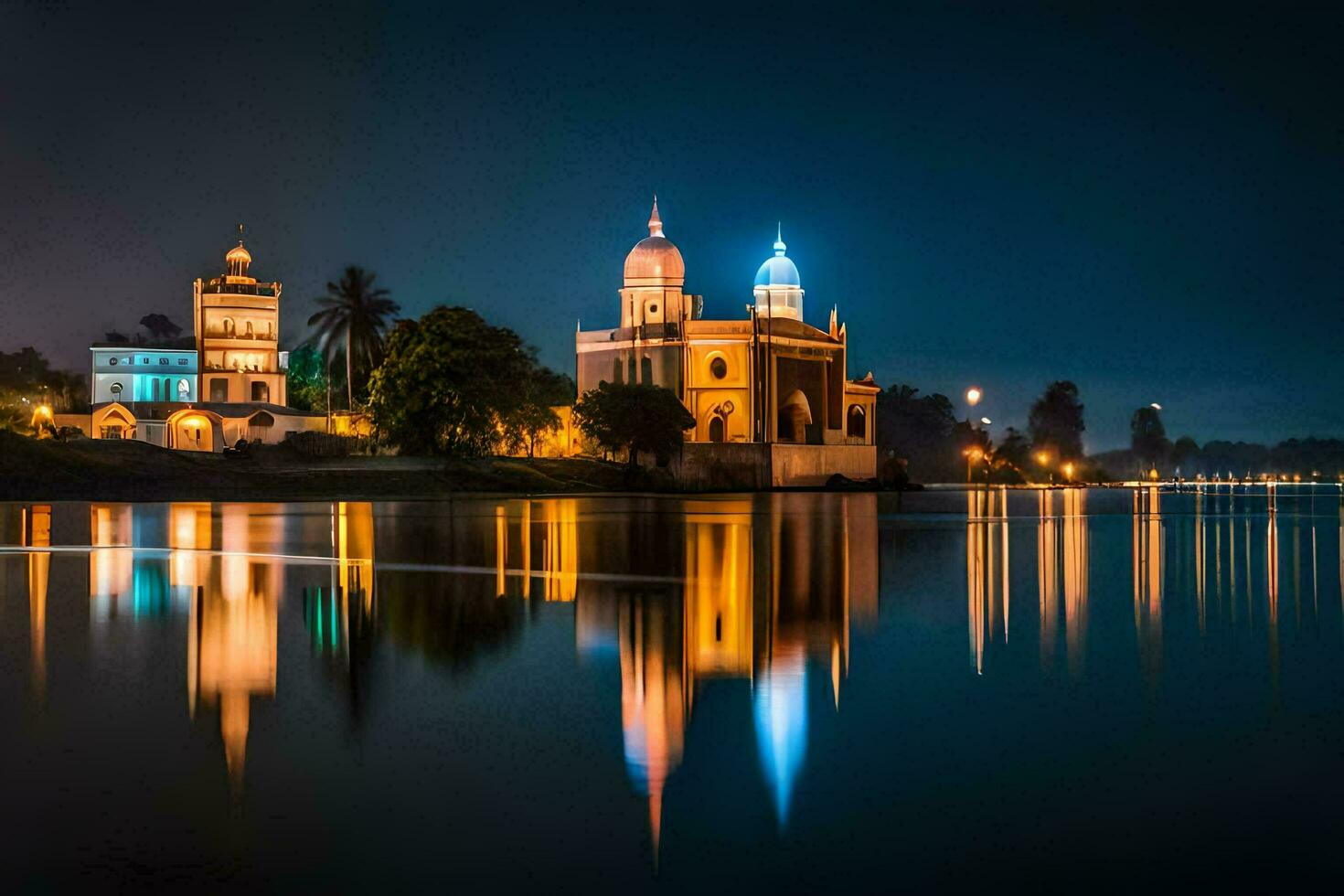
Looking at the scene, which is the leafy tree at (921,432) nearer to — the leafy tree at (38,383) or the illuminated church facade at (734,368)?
the illuminated church facade at (734,368)

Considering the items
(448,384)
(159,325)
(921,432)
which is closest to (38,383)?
(159,325)

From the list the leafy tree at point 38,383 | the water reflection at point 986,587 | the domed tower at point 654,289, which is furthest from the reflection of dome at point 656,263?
the water reflection at point 986,587

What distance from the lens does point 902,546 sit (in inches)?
1092

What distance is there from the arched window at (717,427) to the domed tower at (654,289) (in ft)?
21.7

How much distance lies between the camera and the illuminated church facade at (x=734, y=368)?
89.2m

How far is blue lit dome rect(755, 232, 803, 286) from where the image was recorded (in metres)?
107

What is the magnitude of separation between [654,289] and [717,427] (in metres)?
9.55

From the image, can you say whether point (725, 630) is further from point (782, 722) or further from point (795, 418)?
point (795, 418)

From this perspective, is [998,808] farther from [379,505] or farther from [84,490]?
[84,490]

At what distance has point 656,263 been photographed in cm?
9281

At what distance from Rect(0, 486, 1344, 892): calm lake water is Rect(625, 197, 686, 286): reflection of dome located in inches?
2884

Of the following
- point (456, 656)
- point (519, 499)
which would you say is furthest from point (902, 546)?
point (519, 499)

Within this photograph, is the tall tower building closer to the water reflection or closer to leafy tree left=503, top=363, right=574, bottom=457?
leafy tree left=503, top=363, right=574, bottom=457

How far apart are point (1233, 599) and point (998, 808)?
11902 millimetres
